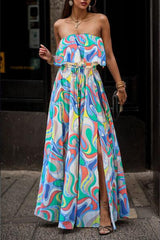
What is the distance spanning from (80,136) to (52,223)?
812mm

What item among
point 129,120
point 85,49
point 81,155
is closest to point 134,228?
point 81,155

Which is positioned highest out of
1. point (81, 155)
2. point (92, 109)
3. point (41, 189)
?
point (92, 109)

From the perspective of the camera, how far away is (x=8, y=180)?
513 centimetres

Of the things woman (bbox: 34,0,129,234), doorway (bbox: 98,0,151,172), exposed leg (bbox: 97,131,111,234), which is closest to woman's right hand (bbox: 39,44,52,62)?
woman (bbox: 34,0,129,234)

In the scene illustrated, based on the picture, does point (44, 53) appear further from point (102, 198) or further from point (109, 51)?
point (102, 198)

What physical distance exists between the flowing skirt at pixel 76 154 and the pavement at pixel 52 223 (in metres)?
0.10

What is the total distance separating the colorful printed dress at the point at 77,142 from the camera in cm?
349

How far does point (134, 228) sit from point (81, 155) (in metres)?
0.73

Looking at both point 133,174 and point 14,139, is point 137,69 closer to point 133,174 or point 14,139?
point 133,174

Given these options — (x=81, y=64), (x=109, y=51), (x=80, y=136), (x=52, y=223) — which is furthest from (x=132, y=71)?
(x=52, y=223)

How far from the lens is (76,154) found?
3512 millimetres

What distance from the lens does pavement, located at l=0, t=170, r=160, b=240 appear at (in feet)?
11.3
